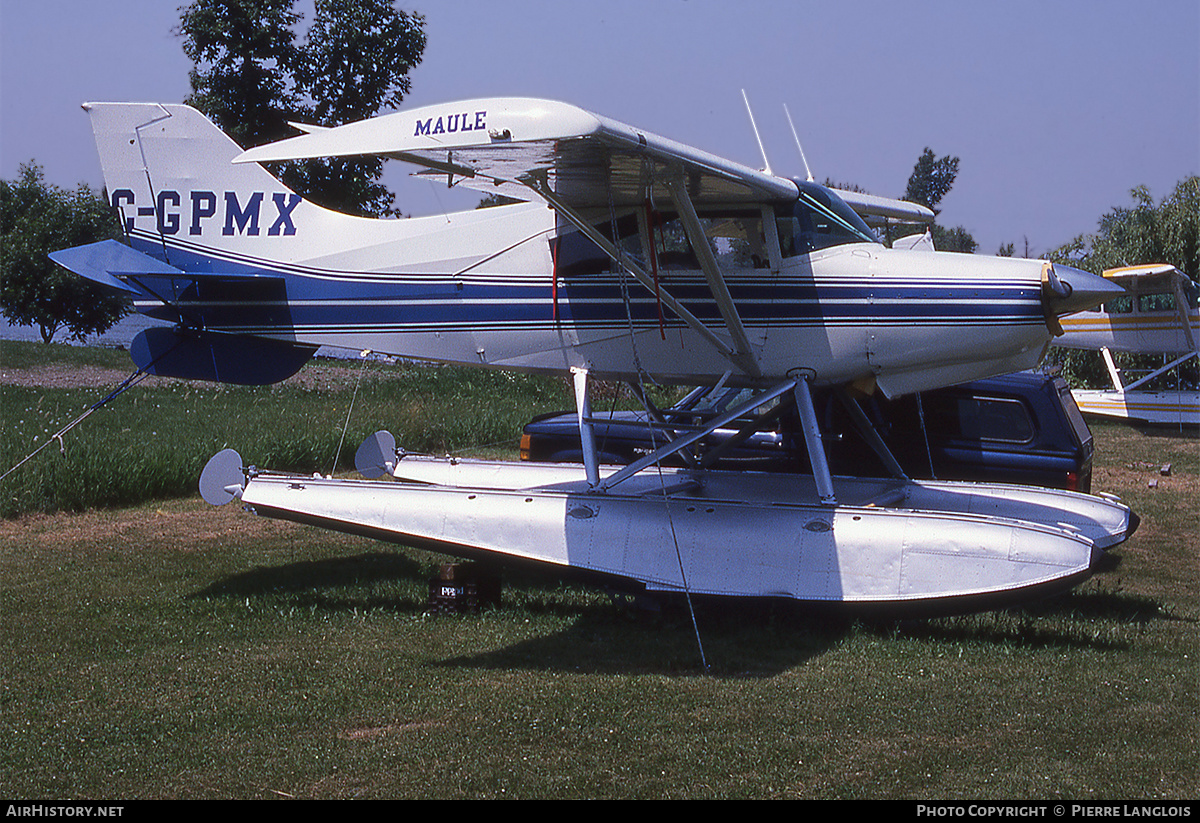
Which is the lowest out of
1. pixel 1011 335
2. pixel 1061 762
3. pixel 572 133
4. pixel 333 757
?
pixel 1061 762

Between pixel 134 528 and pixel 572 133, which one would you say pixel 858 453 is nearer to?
pixel 572 133

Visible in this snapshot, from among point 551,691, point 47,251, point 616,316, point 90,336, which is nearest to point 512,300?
point 616,316

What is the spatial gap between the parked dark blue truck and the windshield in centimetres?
175

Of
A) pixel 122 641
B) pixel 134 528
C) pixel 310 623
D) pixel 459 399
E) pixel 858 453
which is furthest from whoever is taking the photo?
pixel 459 399

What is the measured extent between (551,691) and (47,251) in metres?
52.8

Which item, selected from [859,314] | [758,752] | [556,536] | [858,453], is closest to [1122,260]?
[858,453]

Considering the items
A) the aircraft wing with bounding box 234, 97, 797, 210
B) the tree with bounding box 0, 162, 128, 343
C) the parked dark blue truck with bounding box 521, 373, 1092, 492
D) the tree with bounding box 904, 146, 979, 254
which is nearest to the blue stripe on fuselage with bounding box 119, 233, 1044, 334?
the aircraft wing with bounding box 234, 97, 797, 210

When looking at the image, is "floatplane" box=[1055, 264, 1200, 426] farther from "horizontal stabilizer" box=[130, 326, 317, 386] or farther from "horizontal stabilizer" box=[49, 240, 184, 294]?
"horizontal stabilizer" box=[49, 240, 184, 294]

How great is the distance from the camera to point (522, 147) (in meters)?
5.84

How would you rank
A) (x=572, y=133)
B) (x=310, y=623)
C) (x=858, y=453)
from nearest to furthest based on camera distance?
(x=572, y=133) < (x=310, y=623) < (x=858, y=453)

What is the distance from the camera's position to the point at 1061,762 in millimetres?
4613

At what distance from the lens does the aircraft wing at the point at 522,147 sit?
5645 millimetres

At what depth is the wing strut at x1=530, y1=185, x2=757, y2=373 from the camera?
273 inches

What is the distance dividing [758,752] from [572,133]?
3.44 m
